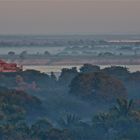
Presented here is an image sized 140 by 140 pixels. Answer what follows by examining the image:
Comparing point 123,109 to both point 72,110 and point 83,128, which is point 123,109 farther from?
point 72,110

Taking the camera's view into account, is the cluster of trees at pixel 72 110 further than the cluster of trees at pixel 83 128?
Yes

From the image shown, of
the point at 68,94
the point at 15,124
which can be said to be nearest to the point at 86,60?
the point at 68,94

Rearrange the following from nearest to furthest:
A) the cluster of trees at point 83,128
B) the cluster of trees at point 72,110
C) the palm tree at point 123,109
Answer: the cluster of trees at point 83,128
the cluster of trees at point 72,110
the palm tree at point 123,109

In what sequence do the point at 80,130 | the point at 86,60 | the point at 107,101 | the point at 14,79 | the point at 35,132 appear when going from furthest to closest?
1. the point at 86,60
2. the point at 14,79
3. the point at 107,101
4. the point at 80,130
5. the point at 35,132

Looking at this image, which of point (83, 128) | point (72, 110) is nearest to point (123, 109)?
point (83, 128)

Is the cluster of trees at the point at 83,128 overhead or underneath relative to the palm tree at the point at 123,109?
underneath

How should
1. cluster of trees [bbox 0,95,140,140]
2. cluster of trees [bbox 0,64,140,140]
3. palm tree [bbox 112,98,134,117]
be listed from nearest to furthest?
1. cluster of trees [bbox 0,95,140,140]
2. cluster of trees [bbox 0,64,140,140]
3. palm tree [bbox 112,98,134,117]

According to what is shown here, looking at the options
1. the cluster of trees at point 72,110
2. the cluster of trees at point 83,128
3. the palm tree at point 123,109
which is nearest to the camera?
the cluster of trees at point 83,128

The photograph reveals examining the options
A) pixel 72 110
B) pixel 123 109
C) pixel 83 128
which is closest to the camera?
pixel 83 128

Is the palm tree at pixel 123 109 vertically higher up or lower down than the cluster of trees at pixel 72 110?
higher up

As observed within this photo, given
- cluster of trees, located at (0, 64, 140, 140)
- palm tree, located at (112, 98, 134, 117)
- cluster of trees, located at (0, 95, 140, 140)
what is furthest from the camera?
palm tree, located at (112, 98, 134, 117)

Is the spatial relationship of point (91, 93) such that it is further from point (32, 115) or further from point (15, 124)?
point (15, 124)
